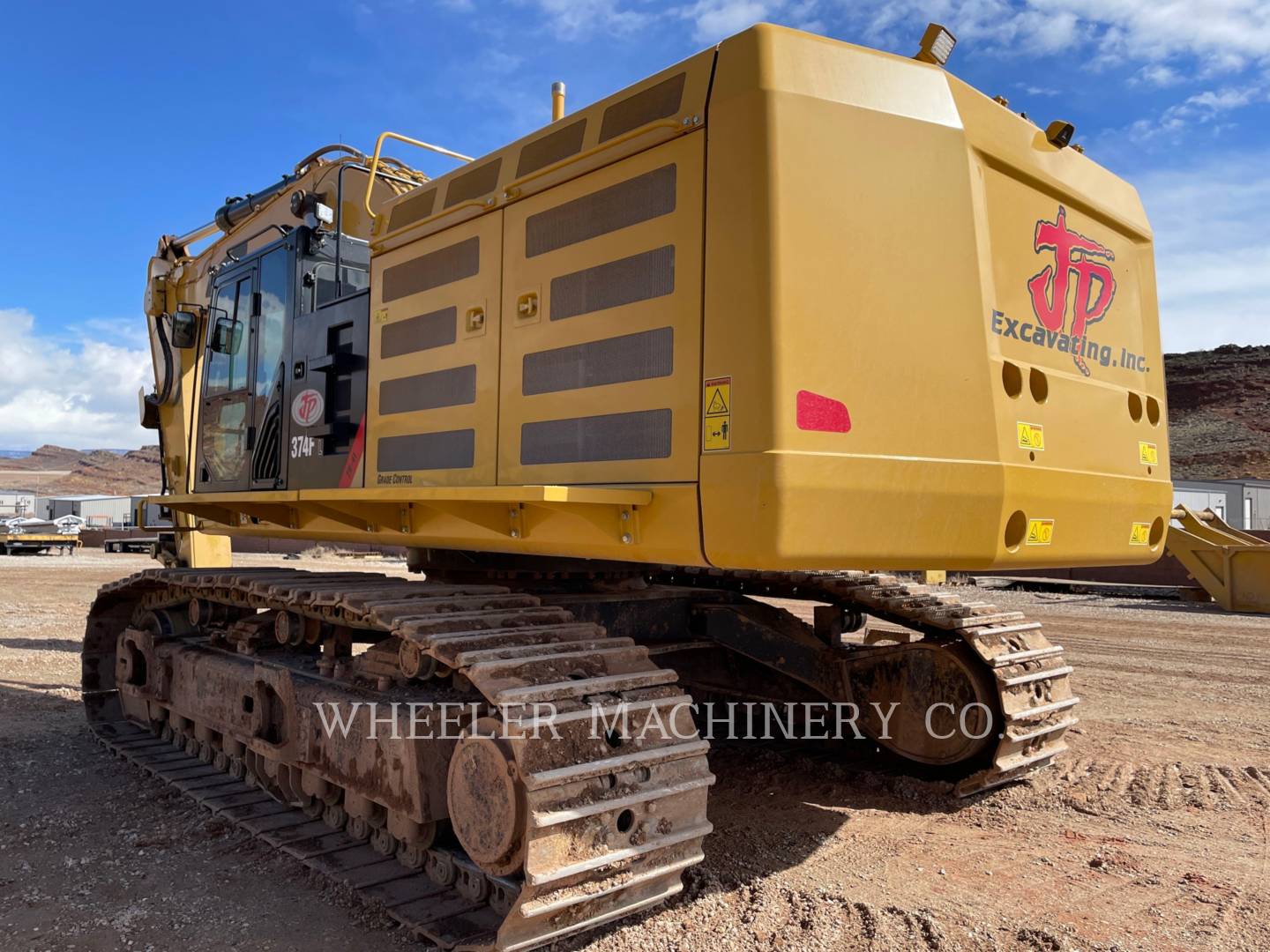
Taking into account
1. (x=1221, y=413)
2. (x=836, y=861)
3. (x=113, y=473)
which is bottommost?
(x=836, y=861)

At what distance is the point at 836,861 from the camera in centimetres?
428

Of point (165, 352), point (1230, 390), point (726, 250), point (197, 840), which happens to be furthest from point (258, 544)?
point (1230, 390)

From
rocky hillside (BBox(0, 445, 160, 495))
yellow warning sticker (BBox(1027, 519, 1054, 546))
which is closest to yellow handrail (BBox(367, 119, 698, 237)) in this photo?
yellow warning sticker (BBox(1027, 519, 1054, 546))

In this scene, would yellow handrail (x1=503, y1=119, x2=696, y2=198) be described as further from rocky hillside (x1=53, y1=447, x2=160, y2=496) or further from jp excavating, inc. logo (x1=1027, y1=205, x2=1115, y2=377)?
rocky hillside (x1=53, y1=447, x2=160, y2=496)

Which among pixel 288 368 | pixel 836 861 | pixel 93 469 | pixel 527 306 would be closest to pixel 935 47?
pixel 527 306

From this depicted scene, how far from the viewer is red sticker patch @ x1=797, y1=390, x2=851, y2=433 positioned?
311 cm

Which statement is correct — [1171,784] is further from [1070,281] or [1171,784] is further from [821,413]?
[821,413]

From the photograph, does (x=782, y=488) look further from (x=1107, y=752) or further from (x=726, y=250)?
(x=1107, y=752)

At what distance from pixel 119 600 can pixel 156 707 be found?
3.36 feet

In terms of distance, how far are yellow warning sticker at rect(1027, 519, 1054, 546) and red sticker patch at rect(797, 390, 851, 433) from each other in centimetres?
97

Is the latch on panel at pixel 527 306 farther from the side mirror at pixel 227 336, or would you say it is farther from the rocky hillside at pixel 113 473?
the rocky hillside at pixel 113 473

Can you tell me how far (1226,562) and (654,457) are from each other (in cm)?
1525

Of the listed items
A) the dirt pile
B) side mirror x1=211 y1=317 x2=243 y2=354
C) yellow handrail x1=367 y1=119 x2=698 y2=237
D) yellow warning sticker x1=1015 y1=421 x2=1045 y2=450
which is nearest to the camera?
yellow handrail x1=367 y1=119 x2=698 y2=237

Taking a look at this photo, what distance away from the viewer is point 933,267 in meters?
3.44
